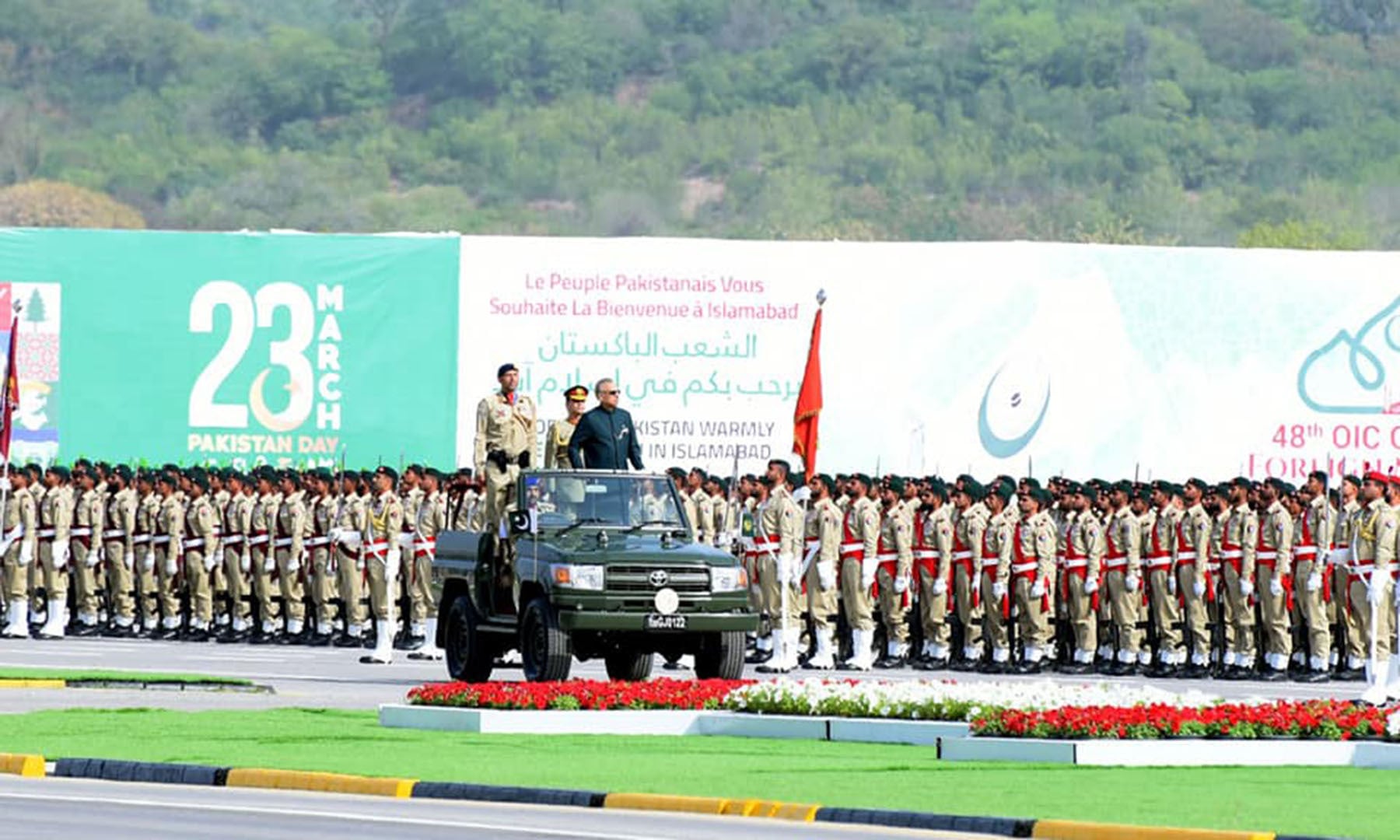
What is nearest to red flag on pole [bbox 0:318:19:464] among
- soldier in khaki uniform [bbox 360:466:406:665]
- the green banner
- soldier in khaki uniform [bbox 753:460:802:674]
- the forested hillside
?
the green banner

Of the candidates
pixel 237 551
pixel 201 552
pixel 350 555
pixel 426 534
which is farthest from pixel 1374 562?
pixel 201 552

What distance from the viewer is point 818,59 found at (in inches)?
4540

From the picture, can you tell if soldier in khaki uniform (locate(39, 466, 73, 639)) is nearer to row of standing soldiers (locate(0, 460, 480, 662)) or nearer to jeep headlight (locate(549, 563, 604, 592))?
row of standing soldiers (locate(0, 460, 480, 662))

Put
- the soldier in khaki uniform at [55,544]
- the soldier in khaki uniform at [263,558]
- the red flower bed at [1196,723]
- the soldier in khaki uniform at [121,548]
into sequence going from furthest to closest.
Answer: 1. the soldier in khaki uniform at [121,548]
2. the soldier in khaki uniform at [55,544]
3. the soldier in khaki uniform at [263,558]
4. the red flower bed at [1196,723]

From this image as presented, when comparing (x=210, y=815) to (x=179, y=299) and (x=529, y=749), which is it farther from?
(x=179, y=299)

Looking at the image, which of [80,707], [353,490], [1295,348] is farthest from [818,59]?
[80,707]

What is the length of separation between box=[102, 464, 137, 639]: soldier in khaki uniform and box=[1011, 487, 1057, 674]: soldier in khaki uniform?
1118cm

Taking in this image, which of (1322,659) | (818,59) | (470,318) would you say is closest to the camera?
(1322,659)

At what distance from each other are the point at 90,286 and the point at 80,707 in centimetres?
1853

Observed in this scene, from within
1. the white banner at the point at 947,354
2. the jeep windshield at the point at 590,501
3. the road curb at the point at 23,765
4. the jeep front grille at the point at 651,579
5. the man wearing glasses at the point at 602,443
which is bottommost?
the road curb at the point at 23,765

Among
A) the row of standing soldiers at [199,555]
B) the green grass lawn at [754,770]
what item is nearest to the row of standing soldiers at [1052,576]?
the row of standing soldiers at [199,555]

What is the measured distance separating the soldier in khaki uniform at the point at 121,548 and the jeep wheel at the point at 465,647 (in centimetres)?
1153

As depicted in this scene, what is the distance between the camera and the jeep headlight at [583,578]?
85.9ft

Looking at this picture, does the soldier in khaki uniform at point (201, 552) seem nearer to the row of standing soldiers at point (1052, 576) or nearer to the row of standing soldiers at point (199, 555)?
the row of standing soldiers at point (199, 555)
